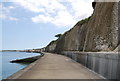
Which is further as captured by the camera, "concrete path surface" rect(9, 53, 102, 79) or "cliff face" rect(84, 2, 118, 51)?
"cliff face" rect(84, 2, 118, 51)

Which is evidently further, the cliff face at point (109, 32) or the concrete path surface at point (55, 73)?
the cliff face at point (109, 32)

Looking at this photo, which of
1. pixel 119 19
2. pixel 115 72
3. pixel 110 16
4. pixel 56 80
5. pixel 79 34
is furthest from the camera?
pixel 79 34

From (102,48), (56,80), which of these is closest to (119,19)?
(102,48)

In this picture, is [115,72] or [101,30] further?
[101,30]

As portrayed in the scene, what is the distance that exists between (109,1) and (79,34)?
1338 inches

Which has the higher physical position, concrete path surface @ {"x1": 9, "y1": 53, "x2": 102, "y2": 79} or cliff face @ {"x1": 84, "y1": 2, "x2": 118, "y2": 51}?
cliff face @ {"x1": 84, "y1": 2, "x2": 118, "y2": 51}

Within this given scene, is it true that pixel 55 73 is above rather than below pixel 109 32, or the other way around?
below

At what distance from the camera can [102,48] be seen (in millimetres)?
28828

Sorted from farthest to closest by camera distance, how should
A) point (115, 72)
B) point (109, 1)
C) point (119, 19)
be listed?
point (109, 1), point (119, 19), point (115, 72)

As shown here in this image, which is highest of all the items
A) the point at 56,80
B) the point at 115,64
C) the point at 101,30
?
the point at 101,30

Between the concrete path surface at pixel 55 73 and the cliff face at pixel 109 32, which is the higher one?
the cliff face at pixel 109 32

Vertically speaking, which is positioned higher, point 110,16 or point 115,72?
point 110,16

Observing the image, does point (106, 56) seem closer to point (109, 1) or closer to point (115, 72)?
point (115, 72)

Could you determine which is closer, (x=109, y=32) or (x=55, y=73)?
(x=55, y=73)
